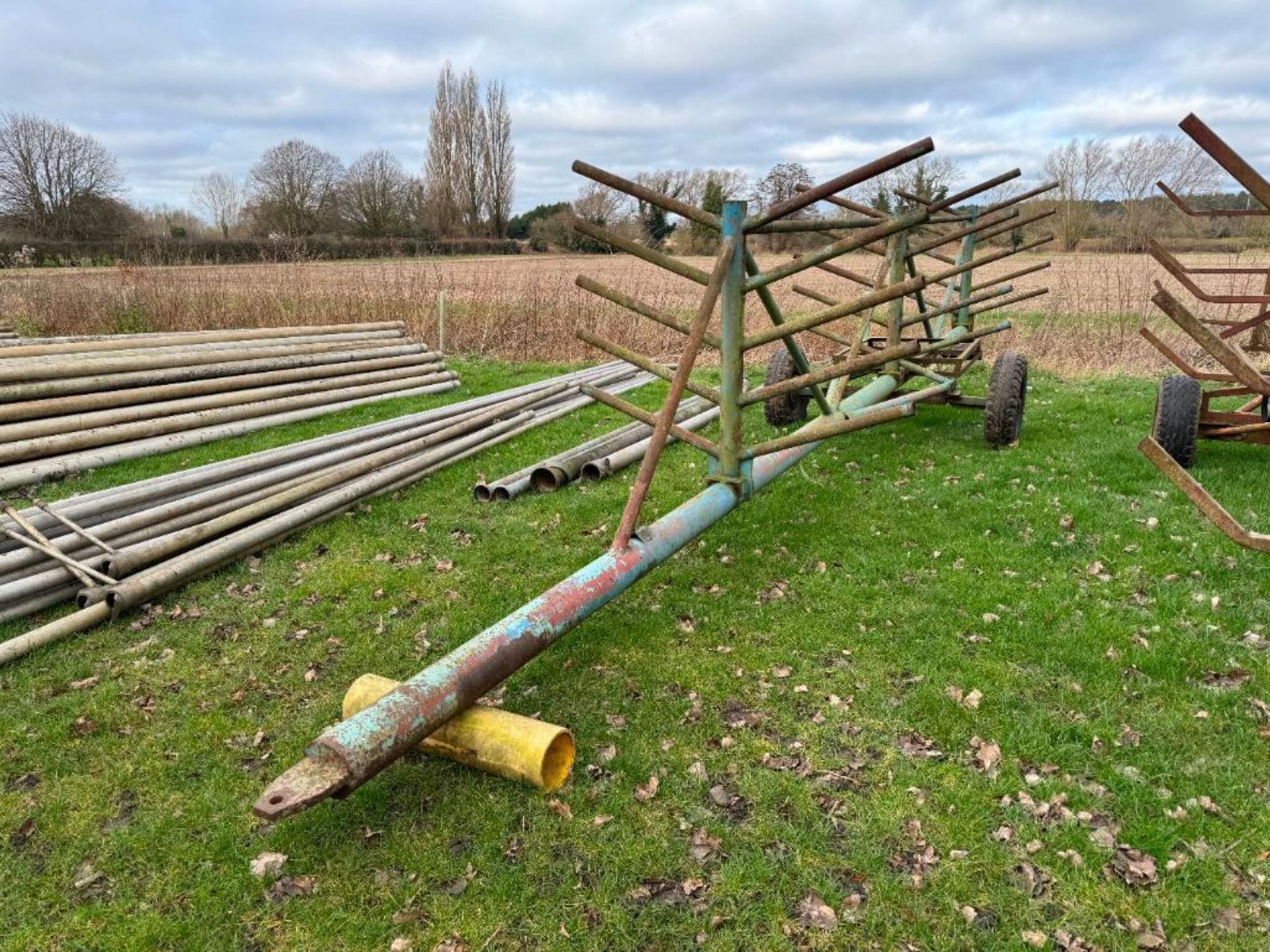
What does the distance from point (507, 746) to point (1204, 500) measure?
262 cm

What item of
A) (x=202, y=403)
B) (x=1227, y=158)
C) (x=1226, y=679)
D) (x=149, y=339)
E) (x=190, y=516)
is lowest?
(x=1226, y=679)

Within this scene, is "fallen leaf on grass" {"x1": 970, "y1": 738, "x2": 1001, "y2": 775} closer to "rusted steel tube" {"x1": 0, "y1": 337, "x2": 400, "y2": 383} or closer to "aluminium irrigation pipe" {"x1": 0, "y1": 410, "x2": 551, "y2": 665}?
"aluminium irrigation pipe" {"x1": 0, "y1": 410, "x2": 551, "y2": 665}

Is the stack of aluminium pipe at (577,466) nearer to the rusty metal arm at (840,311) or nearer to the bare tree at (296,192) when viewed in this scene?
the rusty metal arm at (840,311)

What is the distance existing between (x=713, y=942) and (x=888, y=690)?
1.77 m

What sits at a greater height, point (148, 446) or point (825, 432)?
point (825, 432)

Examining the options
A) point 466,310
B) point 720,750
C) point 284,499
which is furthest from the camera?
point 466,310

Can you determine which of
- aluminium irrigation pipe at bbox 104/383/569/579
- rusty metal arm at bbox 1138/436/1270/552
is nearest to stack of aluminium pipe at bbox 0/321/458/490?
aluminium irrigation pipe at bbox 104/383/569/579

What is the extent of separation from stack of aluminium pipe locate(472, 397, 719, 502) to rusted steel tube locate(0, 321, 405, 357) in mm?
5283

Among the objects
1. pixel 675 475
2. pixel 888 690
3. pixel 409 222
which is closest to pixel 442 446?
pixel 675 475

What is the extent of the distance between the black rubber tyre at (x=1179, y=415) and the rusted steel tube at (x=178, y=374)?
962cm

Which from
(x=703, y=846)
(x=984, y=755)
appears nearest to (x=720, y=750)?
(x=703, y=846)

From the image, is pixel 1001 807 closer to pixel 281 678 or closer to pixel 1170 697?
pixel 1170 697

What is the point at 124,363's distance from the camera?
8625 millimetres

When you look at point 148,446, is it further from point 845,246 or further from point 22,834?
point 845,246
